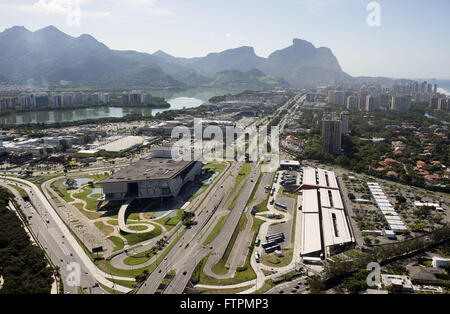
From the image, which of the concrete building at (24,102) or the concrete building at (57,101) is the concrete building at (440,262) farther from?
the concrete building at (57,101)

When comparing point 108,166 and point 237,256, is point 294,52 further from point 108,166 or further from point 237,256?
point 237,256

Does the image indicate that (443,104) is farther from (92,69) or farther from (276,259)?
(92,69)

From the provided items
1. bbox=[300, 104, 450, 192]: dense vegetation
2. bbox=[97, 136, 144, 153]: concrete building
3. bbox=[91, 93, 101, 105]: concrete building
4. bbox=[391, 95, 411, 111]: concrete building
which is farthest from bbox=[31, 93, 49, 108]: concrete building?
bbox=[391, 95, 411, 111]: concrete building

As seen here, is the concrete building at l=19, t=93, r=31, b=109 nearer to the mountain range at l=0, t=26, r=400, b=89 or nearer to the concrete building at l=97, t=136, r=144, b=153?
the concrete building at l=97, t=136, r=144, b=153

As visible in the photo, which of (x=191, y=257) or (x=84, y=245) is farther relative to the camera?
(x=84, y=245)

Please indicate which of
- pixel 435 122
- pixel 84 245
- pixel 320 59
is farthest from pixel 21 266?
pixel 320 59

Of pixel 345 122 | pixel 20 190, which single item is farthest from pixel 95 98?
pixel 20 190

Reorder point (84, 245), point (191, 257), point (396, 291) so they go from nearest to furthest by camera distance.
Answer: point (396, 291) → point (191, 257) → point (84, 245)
